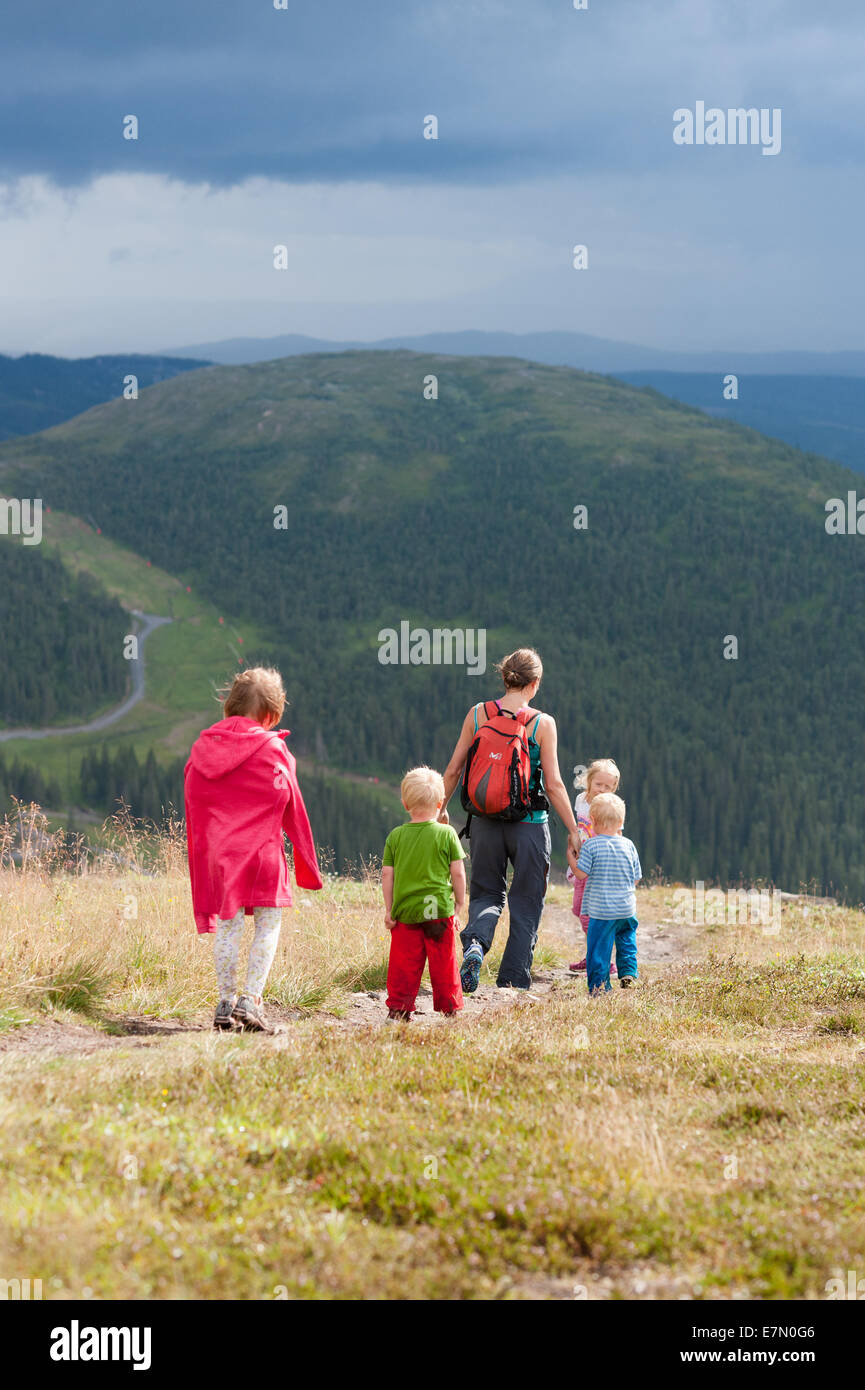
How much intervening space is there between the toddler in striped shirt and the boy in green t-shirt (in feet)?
6.13

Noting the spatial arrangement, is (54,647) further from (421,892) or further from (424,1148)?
(424,1148)

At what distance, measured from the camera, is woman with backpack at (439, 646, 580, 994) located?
8375 millimetres

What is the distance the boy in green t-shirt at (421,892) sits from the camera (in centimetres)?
739

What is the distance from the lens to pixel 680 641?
191625 millimetres

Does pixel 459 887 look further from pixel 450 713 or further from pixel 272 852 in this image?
pixel 450 713

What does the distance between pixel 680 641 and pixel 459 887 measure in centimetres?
19001

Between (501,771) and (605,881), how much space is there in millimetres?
1537

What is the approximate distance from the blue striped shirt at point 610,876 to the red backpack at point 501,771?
A: 97 cm

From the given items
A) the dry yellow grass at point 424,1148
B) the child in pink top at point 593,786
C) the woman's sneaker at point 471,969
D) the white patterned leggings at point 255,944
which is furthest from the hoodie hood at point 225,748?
the child in pink top at point 593,786

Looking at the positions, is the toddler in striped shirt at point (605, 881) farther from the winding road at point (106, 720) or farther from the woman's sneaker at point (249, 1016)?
the winding road at point (106, 720)

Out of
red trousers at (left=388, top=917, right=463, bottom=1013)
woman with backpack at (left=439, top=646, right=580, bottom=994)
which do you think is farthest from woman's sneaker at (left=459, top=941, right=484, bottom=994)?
red trousers at (left=388, top=917, right=463, bottom=1013)

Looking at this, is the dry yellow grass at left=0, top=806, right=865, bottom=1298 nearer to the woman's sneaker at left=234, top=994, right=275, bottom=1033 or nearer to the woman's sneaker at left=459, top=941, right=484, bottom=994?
the woman's sneaker at left=234, top=994, right=275, bottom=1033
